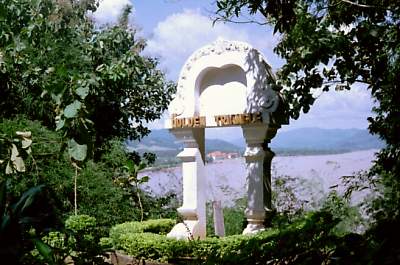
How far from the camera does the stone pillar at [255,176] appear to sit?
5.77 meters

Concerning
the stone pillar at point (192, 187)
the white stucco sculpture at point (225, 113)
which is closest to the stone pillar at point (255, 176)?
the white stucco sculpture at point (225, 113)

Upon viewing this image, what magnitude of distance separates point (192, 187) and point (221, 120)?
35.7 inches

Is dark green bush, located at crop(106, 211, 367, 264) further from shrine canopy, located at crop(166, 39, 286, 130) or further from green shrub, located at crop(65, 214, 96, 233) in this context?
green shrub, located at crop(65, 214, 96, 233)

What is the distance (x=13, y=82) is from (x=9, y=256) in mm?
6893

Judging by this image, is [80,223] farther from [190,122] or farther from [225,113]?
[225,113]

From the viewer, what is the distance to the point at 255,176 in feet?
19.2

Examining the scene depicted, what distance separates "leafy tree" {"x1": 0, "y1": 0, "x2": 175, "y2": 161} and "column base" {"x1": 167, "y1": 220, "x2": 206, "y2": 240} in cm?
228

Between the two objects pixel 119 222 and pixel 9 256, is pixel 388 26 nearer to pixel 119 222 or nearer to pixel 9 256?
pixel 9 256

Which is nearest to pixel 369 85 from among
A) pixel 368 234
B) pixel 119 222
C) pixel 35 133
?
pixel 368 234

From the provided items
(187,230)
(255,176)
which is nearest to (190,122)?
(255,176)

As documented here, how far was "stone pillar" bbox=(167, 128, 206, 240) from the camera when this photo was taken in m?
6.14

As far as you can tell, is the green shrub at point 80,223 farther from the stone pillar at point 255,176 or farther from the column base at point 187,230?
the stone pillar at point 255,176

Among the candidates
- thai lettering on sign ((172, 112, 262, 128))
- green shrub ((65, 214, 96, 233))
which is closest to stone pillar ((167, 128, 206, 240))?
thai lettering on sign ((172, 112, 262, 128))

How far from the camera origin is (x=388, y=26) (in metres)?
4.02
